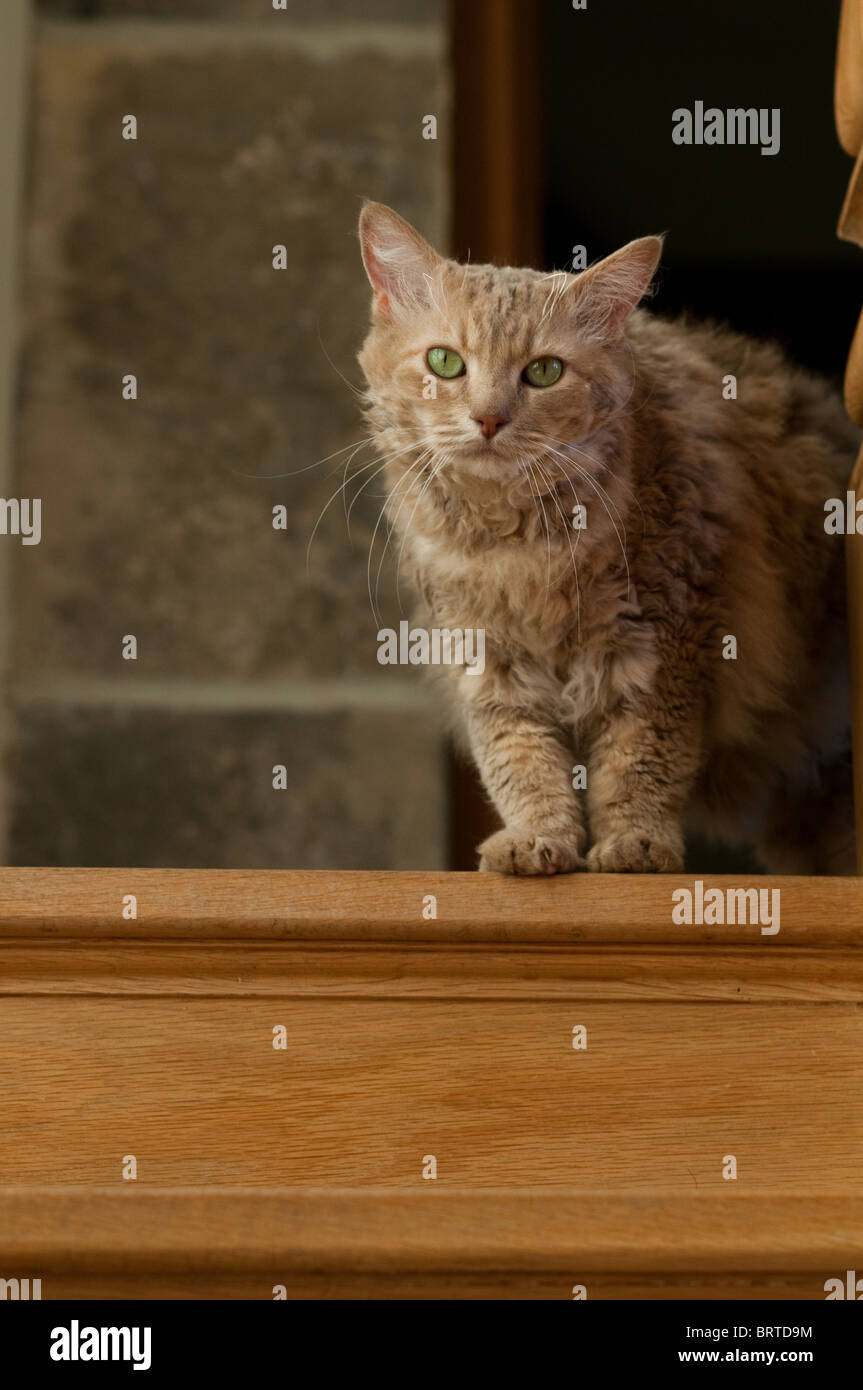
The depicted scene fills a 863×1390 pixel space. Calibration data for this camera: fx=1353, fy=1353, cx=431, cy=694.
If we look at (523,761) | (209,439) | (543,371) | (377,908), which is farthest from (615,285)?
(209,439)

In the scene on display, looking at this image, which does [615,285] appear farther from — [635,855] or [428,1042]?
[428,1042]

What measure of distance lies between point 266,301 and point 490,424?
4.60 ft

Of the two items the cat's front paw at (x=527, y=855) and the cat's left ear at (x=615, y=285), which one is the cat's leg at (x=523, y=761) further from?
the cat's left ear at (x=615, y=285)

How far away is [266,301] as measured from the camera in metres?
2.42

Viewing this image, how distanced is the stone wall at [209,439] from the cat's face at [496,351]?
1119 mm

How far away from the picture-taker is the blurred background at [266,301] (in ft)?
7.61

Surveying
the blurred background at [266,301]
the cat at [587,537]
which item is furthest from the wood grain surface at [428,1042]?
the blurred background at [266,301]

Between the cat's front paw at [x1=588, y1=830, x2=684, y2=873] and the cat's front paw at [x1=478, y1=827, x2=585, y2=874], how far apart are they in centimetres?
4

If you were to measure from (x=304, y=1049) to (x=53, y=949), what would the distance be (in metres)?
0.20

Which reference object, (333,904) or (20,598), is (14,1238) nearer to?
(333,904)

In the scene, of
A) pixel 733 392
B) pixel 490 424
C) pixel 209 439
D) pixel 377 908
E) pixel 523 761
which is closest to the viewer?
pixel 377 908

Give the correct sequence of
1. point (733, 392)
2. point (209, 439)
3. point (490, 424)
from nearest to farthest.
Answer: point (490, 424), point (733, 392), point (209, 439)

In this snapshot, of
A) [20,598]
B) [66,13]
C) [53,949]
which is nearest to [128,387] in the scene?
[20,598]
